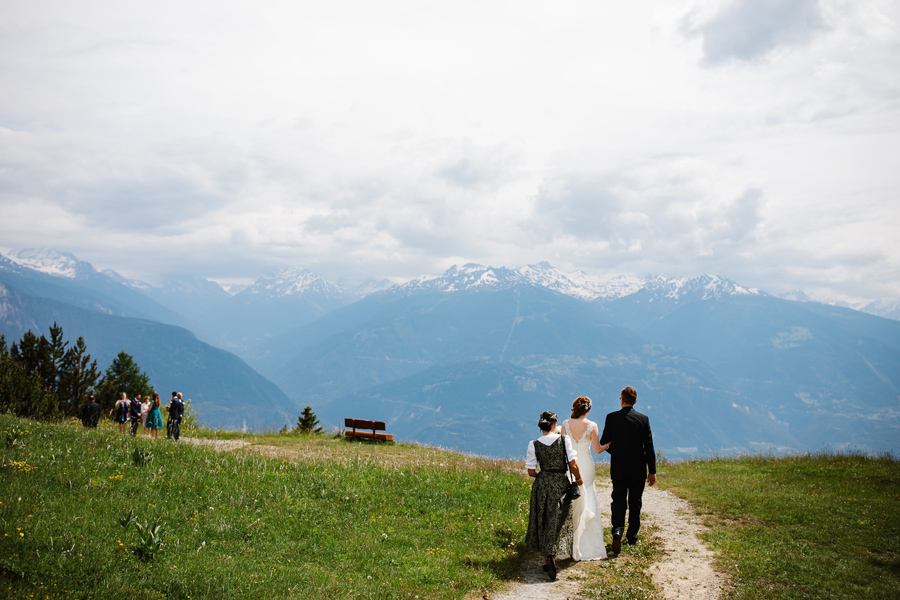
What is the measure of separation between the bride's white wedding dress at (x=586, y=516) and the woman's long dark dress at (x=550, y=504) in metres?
0.38

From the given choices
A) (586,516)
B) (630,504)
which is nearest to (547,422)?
(586,516)

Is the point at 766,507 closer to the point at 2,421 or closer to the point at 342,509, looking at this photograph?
the point at 342,509

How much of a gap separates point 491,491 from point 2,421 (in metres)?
13.0

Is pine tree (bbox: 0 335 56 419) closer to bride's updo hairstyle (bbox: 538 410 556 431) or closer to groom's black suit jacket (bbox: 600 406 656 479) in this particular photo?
bride's updo hairstyle (bbox: 538 410 556 431)

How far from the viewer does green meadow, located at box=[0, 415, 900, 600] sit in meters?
7.35

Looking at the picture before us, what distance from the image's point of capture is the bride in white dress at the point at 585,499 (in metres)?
9.59

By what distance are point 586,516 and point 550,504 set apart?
3.55ft

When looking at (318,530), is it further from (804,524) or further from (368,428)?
(368,428)

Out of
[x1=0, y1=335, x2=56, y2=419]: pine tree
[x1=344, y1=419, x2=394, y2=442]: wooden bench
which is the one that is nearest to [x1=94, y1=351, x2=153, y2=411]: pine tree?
[x1=0, y1=335, x2=56, y2=419]: pine tree

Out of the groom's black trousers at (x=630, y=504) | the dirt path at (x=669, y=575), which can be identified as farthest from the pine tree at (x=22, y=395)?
the groom's black trousers at (x=630, y=504)

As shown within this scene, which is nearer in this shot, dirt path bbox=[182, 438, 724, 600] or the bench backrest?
dirt path bbox=[182, 438, 724, 600]

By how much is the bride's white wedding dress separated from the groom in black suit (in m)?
0.53

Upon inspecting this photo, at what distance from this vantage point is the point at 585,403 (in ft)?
31.3

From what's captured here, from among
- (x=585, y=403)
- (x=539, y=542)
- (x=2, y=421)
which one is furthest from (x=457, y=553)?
(x=2, y=421)
